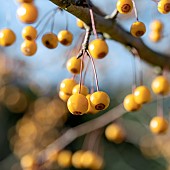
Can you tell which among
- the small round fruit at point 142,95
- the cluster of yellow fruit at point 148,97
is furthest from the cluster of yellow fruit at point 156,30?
the small round fruit at point 142,95

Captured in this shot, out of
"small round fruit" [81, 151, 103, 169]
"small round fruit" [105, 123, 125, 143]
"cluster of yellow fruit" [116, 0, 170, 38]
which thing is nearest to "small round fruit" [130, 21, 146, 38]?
"cluster of yellow fruit" [116, 0, 170, 38]

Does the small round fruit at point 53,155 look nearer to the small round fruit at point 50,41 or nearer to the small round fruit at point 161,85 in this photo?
the small round fruit at point 161,85

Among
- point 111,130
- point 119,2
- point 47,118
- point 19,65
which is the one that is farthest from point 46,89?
point 119,2

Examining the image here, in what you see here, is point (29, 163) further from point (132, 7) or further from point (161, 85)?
point (132, 7)

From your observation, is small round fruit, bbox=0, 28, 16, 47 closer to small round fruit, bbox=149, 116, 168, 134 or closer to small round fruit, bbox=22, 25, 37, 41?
small round fruit, bbox=22, 25, 37, 41

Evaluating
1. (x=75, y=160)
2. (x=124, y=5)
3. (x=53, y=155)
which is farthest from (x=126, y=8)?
(x=53, y=155)
